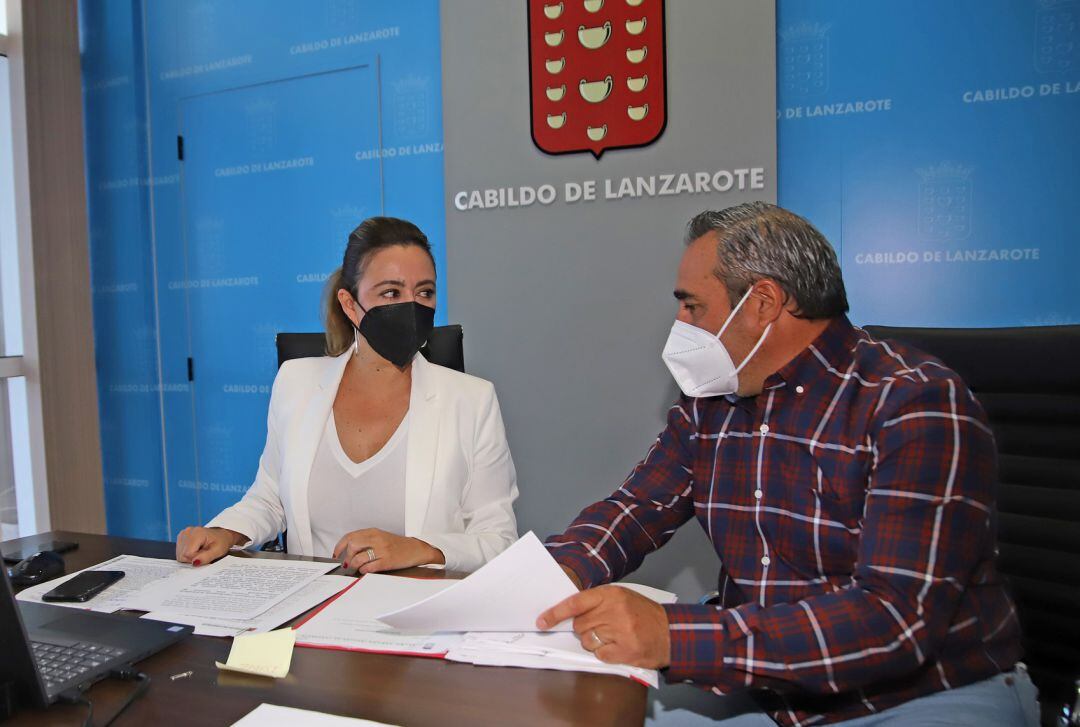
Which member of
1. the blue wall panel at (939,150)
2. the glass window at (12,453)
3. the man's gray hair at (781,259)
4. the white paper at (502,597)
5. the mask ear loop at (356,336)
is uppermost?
the blue wall panel at (939,150)

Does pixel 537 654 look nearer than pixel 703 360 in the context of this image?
Yes

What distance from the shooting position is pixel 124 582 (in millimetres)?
1308

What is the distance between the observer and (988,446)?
1107 mm

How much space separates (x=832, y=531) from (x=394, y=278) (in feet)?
4.01

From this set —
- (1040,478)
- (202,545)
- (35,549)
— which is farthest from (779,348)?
(35,549)

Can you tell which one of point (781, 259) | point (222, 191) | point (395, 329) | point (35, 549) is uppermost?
point (222, 191)

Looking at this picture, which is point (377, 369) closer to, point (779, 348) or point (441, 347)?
point (441, 347)

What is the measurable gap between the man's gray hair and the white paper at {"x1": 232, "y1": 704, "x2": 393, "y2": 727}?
0.96m

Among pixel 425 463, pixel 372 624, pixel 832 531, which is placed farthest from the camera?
pixel 425 463

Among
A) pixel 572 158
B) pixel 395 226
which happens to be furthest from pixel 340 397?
pixel 572 158

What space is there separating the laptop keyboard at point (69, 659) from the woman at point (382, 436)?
602 millimetres

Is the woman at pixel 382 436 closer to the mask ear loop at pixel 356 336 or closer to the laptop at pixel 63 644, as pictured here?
the mask ear loop at pixel 356 336

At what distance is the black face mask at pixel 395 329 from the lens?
1883mm

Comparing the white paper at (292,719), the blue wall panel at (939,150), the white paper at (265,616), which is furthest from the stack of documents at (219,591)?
the blue wall panel at (939,150)
